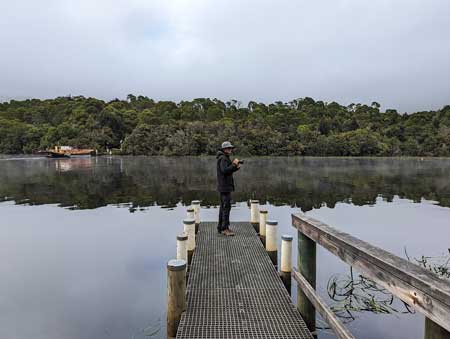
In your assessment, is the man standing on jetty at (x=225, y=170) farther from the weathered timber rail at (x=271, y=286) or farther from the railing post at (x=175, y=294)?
the railing post at (x=175, y=294)

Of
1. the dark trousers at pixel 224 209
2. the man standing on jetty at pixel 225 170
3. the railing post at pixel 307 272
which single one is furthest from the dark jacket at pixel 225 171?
the railing post at pixel 307 272

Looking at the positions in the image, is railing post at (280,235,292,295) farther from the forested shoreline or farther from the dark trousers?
the forested shoreline

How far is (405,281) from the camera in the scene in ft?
6.02

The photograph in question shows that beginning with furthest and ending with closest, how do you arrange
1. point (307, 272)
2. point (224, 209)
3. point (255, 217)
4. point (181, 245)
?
point (255, 217) → point (224, 209) → point (181, 245) → point (307, 272)

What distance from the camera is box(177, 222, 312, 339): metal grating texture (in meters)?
3.32

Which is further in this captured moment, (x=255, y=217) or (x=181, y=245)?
(x=255, y=217)

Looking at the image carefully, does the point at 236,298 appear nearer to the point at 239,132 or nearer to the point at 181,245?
the point at 181,245

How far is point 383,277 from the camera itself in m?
2.07

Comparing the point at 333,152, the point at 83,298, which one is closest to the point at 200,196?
the point at 83,298

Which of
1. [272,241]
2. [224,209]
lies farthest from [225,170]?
[272,241]

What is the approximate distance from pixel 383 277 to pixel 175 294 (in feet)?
6.99

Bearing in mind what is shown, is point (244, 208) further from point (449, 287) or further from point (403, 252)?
point (449, 287)

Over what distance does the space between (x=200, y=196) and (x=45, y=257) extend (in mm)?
8502

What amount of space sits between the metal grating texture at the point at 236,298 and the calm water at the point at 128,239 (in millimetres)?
867
